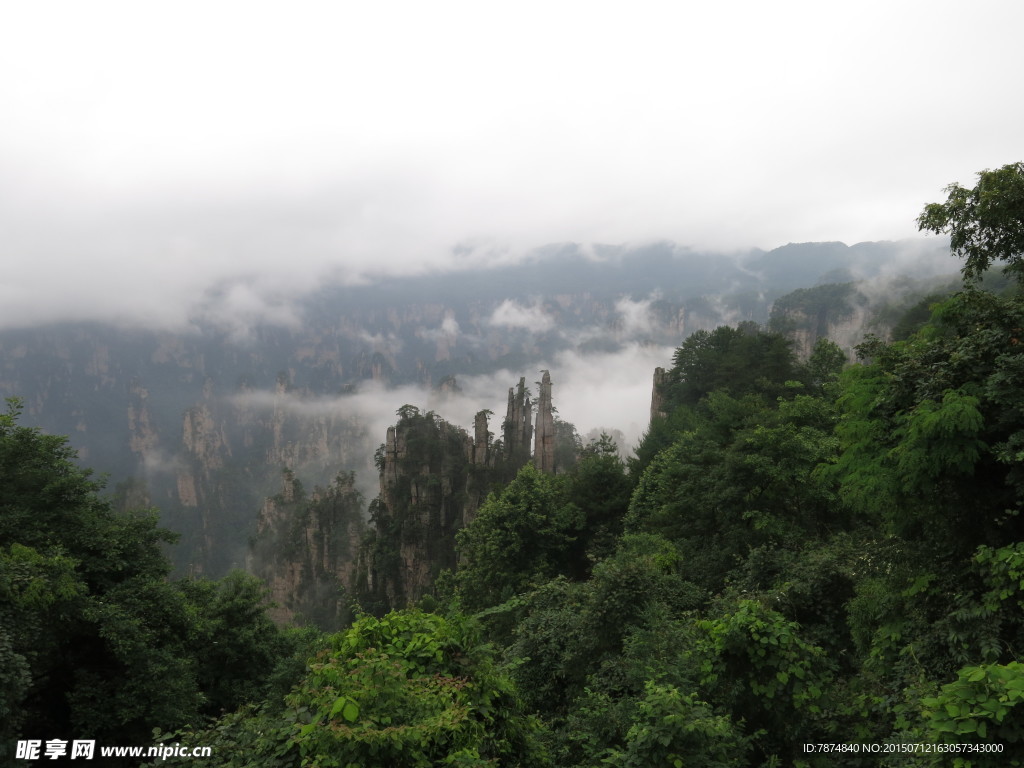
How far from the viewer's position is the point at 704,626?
9453 mm

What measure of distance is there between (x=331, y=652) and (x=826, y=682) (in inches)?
311

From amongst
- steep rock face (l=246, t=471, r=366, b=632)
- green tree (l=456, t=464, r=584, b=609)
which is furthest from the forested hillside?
steep rock face (l=246, t=471, r=366, b=632)

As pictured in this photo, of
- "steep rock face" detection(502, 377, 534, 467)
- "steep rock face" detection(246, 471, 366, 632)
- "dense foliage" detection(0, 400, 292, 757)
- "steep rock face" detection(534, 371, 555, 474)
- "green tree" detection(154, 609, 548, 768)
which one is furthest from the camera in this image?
"steep rock face" detection(246, 471, 366, 632)

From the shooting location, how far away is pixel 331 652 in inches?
288

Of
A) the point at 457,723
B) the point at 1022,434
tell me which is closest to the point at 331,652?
the point at 457,723

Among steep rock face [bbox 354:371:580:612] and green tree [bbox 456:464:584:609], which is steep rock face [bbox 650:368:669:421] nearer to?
steep rock face [bbox 354:371:580:612]

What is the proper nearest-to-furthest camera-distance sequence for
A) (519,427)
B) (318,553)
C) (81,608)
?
(81,608), (519,427), (318,553)

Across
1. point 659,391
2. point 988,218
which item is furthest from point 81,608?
point 659,391

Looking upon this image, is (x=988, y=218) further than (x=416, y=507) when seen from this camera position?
No

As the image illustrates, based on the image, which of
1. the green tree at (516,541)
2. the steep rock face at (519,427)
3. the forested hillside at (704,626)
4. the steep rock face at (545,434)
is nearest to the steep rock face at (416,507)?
the steep rock face at (519,427)

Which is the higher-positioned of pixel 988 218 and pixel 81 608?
pixel 988 218

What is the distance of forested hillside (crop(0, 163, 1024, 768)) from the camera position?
6.30 metres

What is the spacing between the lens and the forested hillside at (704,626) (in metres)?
6.30

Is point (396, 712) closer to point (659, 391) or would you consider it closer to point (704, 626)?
point (704, 626)
